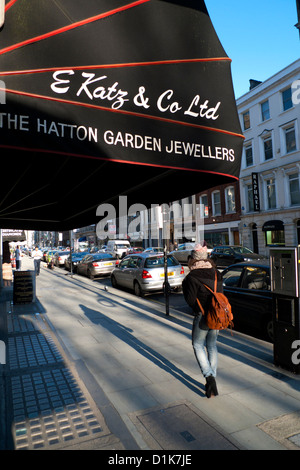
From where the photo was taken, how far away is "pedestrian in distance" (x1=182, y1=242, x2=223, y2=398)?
3729 mm

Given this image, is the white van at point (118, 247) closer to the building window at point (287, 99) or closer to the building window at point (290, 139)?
the building window at point (290, 139)

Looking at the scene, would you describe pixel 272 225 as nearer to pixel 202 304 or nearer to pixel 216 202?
pixel 216 202

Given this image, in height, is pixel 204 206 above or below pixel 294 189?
above

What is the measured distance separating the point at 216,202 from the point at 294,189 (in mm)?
10463

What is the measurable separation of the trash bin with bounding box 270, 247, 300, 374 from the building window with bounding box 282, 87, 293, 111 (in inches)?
1030

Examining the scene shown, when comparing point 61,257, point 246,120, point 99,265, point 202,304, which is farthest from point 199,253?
point 246,120

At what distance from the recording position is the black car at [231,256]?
19203 millimetres

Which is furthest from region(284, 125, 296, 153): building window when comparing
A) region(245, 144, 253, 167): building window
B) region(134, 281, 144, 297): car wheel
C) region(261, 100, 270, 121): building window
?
region(134, 281, 144, 297): car wheel

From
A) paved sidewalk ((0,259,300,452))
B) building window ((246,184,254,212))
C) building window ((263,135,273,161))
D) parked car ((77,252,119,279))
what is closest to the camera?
paved sidewalk ((0,259,300,452))

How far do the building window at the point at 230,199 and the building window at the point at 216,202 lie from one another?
1.37 meters

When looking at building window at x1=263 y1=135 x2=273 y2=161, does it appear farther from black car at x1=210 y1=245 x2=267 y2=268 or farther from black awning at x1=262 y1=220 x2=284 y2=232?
black car at x1=210 y1=245 x2=267 y2=268

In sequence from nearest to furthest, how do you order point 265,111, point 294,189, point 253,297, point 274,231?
point 253,297 → point 294,189 → point 274,231 → point 265,111

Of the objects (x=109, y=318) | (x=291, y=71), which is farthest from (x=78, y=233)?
(x=109, y=318)

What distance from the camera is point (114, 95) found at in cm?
263
